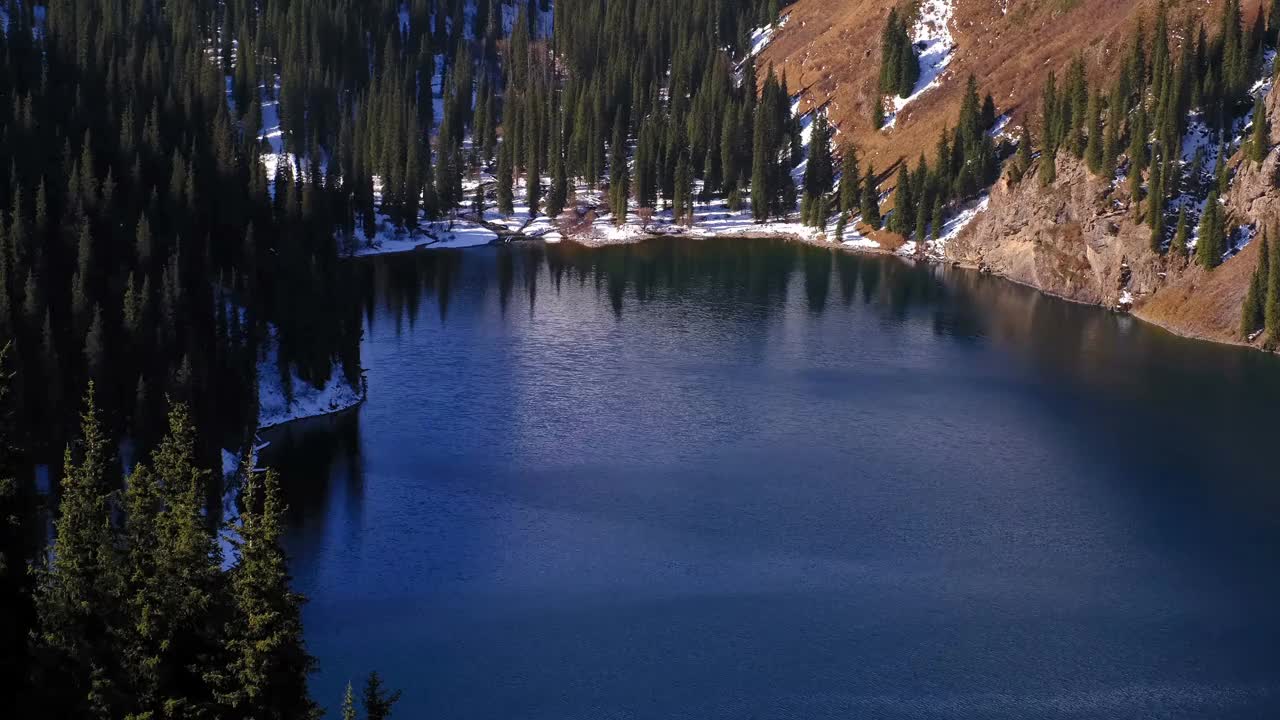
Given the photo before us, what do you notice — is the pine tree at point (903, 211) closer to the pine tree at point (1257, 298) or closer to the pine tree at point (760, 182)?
the pine tree at point (760, 182)

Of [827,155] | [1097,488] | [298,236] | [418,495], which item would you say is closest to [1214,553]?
[1097,488]

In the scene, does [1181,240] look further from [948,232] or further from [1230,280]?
→ [948,232]

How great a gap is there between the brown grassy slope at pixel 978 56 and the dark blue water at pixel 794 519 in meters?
40.4

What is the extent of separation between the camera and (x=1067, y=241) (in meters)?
128

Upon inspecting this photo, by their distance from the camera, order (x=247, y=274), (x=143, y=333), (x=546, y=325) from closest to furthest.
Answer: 1. (x=143, y=333)
2. (x=247, y=274)
3. (x=546, y=325)

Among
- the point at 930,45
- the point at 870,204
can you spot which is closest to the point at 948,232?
the point at 870,204

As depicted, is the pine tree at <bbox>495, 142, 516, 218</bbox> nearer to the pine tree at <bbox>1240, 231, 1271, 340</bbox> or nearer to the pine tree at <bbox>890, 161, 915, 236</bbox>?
the pine tree at <bbox>890, 161, 915, 236</bbox>

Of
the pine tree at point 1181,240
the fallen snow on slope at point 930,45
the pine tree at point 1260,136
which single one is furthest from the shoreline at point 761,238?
the fallen snow on slope at point 930,45

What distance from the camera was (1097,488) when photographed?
76188mm

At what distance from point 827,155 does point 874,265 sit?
92.1 ft

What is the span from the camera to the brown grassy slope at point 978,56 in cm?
14325

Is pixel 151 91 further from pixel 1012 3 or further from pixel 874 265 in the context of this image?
pixel 1012 3

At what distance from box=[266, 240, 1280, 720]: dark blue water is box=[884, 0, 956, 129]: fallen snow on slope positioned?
60.2 m

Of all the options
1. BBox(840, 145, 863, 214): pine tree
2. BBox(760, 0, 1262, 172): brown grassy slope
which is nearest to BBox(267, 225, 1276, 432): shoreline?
BBox(840, 145, 863, 214): pine tree
